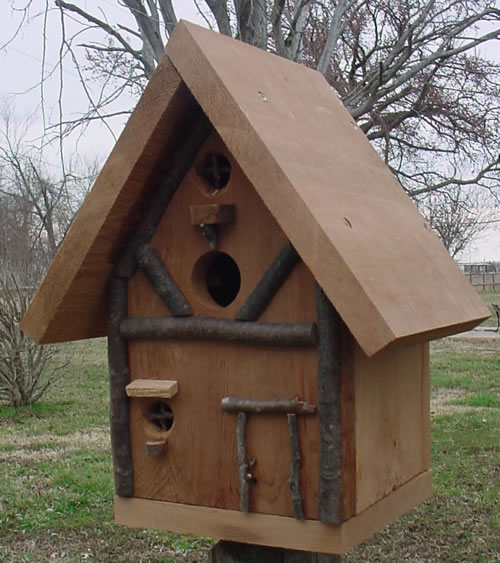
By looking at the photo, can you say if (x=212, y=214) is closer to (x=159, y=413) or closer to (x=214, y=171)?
(x=214, y=171)

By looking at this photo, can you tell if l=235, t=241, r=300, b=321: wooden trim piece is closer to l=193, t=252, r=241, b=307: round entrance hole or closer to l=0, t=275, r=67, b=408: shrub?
l=193, t=252, r=241, b=307: round entrance hole

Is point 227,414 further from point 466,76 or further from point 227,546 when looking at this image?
point 466,76

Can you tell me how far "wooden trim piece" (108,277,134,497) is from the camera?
9.00 feet

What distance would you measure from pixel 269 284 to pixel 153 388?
0.52m

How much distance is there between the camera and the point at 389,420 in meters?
2.71

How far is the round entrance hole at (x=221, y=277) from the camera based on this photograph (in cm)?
270

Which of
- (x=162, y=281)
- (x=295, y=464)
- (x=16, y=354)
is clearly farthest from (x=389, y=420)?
(x=16, y=354)

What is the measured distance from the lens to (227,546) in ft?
9.10

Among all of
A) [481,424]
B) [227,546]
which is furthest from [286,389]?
[481,424]

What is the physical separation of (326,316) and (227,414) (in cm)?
48

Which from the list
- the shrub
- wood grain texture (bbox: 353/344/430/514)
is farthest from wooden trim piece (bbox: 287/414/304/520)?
the shrub

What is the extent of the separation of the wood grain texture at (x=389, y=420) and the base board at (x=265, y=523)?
60 millimetres

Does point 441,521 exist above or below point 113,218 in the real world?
below

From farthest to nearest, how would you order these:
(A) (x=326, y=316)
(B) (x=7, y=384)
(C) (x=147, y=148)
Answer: (B) (x=7, y=384)
(C) (x=147, y=148)
(A) (x=326, y=316)
